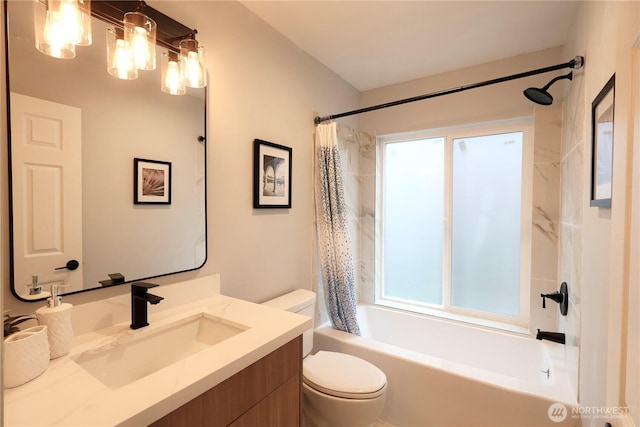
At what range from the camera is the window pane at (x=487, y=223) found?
2.45 m

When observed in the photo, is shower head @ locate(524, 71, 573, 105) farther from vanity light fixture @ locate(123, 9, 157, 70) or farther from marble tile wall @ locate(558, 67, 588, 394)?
vanity light fixture @ locate(123, 9, 157, 70)

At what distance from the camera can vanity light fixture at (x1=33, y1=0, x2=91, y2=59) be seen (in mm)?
1007

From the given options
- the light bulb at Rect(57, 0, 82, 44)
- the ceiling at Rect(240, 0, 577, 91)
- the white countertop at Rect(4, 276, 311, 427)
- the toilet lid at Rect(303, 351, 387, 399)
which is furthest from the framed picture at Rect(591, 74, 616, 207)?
the light bulb at Rect(57, 0, 82, 44)

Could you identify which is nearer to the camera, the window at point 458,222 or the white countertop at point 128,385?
the white countertop at point 128,385

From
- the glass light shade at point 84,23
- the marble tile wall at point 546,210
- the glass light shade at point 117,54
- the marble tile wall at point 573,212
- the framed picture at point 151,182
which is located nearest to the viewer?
the glass light shade at point 84,23

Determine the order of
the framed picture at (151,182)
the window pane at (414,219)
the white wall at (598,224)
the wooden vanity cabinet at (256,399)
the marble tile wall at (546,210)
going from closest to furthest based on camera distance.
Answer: the white wall at (598,224), the wooden vanity cabinet at (256,399), the framed picture at (151,182), the marble tile wall at (546,210), the window pane at (414,219)

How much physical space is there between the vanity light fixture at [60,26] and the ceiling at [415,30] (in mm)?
908

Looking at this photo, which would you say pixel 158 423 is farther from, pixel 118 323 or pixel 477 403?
pixel 477 403

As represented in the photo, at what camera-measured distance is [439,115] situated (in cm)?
259

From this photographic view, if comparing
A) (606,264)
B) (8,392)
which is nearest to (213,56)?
(8,392)

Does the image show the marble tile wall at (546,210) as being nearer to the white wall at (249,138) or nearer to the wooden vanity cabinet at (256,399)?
the white wall at (249,138)

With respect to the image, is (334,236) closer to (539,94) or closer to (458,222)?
(458,222)

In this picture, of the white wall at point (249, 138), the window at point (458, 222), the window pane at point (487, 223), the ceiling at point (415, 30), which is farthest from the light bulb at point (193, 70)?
→ the window pane at point (487, 223)

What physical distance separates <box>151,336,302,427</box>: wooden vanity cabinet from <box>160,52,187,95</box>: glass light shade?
120cm
